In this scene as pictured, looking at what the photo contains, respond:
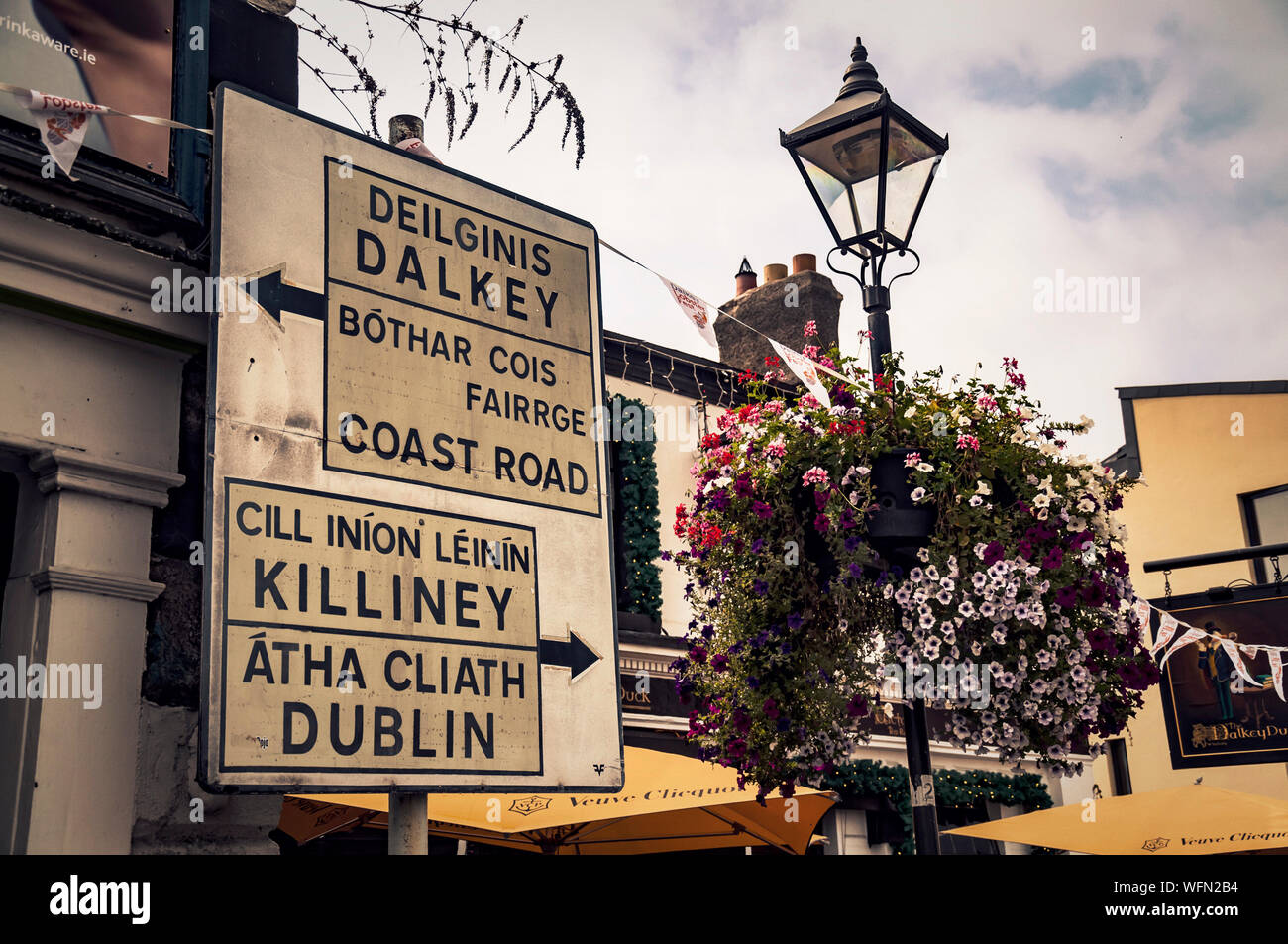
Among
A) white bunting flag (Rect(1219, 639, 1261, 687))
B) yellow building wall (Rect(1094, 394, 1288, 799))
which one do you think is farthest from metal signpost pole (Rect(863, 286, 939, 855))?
yellow building wall (Rect(1094, 394, 1288, 799))

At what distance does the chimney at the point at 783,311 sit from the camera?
1448cm

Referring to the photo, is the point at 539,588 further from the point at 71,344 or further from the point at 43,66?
the point at 43,66

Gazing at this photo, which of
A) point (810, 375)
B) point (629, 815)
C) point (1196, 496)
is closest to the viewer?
point (810, 375)

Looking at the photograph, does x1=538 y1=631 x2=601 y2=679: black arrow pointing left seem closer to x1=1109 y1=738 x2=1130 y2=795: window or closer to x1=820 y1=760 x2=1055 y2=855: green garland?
x1=820 y1=760 x2=1055 y2=855: green garland

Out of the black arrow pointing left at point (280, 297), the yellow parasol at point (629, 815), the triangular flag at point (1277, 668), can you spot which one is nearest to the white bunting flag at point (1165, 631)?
the triangular flag at point (1277, 668)

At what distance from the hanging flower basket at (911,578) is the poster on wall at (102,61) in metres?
2.59

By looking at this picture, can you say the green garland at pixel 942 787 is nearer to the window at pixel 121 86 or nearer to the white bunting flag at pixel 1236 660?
the white bunting flag at pixel 1236 660

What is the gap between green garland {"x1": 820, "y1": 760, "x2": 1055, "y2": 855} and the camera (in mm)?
13117

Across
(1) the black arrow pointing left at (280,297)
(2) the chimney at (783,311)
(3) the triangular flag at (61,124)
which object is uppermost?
(2) the chimney at (783,311)

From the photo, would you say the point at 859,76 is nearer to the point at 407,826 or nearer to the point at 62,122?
the point at 62,122

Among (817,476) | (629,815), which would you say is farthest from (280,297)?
(629,815)

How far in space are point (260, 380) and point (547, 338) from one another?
0.96m

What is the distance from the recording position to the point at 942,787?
1459cm

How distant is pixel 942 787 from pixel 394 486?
13.2 metres
